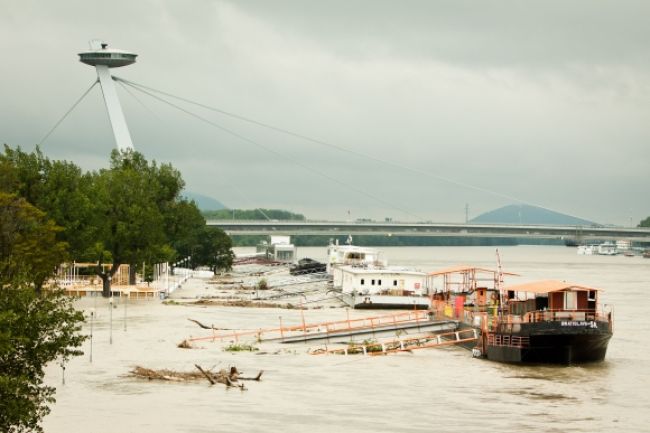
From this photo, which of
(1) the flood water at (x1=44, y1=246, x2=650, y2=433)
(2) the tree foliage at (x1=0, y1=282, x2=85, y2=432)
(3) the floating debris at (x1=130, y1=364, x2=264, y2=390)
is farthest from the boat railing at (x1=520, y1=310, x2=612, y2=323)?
(2) the tree foliage at (x1=0, y1=282, x2=85, y2=432)

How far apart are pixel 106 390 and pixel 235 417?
5269 millimetres

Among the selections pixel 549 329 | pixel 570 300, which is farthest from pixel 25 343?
pixel 570 300

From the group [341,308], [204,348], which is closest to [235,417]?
[204,348]

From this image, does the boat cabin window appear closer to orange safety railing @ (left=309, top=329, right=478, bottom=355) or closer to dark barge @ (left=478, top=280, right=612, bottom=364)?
dark barge @ (left=478, top=280, right=612, bottom=364)

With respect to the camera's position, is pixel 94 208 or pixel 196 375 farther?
pixel 94 208

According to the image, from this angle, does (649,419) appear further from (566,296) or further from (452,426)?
(566,296)

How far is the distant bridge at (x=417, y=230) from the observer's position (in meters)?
147

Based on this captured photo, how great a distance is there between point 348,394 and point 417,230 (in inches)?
4810

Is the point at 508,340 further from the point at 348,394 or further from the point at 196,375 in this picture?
the point at 196,375

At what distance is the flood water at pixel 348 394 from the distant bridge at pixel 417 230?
10508cm

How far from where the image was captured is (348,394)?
2911 cm

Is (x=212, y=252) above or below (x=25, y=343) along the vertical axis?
above

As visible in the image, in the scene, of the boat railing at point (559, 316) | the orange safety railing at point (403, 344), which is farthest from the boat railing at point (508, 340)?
the orange safety railing at point (403, 344)

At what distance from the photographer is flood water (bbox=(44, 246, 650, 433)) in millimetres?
25016
